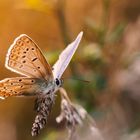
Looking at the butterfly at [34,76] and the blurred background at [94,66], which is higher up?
the butterfly at [34,76]

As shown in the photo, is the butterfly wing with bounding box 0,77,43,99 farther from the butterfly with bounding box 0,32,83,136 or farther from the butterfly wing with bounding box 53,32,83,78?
the butterfly wing with bounding box 53,32,83,78

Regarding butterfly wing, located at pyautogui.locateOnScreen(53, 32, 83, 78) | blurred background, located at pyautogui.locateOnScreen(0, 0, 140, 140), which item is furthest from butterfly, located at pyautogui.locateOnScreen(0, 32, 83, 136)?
blurred background, located at pyautogui.locateOnScreen(0, 0, 140, 140)

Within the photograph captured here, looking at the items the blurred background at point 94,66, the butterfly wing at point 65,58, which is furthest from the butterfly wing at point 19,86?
the blurred background at point 94,66

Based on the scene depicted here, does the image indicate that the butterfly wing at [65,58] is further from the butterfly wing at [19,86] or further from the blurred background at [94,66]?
the blurred background at [94,66]

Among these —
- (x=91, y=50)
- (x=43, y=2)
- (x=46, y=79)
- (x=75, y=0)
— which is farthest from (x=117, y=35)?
(x=75, y=0)

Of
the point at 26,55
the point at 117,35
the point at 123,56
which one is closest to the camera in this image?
the point at 26,55

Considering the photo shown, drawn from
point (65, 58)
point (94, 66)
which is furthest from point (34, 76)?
point (94, 66)

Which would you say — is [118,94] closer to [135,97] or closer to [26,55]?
[135,97]
